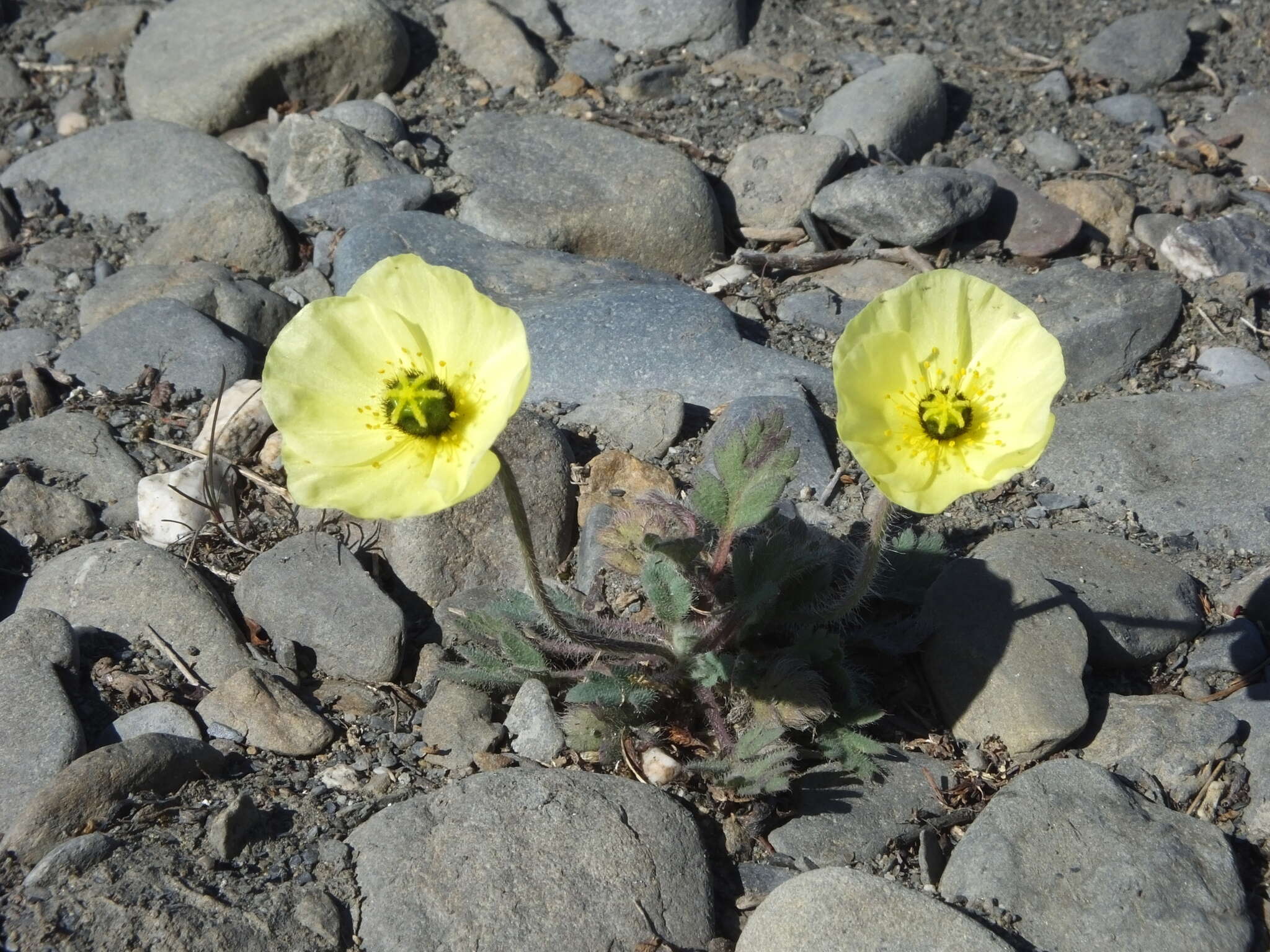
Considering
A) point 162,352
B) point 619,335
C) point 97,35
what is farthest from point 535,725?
point 97,35

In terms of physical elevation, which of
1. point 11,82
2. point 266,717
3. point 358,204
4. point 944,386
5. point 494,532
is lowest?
point 494,532

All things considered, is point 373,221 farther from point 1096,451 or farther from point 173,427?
point 1096,451

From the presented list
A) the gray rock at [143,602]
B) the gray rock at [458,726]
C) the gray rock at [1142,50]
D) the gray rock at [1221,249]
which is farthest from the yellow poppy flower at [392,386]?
the gray rock at [1142,50]

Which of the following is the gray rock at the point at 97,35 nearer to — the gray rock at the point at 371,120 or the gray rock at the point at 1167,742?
the gray rock at the point at 371,120

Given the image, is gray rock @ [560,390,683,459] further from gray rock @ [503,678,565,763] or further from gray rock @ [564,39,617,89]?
gray rock @ [564,39,617,89]

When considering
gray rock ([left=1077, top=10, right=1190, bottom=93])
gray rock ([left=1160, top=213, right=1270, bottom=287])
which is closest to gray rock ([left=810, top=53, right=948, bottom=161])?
gray rock ([left=1077, top=10, right=1190, bottom=93])

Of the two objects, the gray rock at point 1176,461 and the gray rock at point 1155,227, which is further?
the gray rock at point 1155,227

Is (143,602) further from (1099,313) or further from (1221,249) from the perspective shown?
(1221,249)
